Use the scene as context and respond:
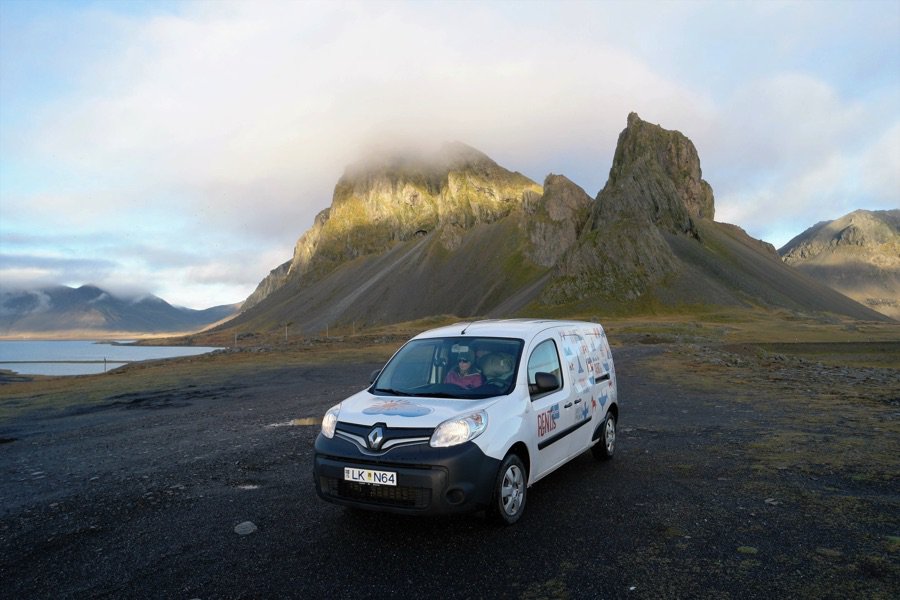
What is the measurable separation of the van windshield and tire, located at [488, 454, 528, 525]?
0.84 meters

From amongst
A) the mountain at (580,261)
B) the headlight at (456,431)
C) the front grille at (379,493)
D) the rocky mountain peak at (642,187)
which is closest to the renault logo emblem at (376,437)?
the front grille at (379,493)

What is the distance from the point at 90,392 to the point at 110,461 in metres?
15.5

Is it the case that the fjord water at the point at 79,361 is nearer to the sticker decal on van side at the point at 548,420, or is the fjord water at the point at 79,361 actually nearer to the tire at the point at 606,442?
the tire at the point at 606,442

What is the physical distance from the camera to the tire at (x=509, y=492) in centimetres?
614

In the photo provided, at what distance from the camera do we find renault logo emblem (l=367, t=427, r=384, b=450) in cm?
607

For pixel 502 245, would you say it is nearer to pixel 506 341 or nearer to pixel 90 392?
pixel 90 392

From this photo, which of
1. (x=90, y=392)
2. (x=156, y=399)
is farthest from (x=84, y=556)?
(x=90, y=392)

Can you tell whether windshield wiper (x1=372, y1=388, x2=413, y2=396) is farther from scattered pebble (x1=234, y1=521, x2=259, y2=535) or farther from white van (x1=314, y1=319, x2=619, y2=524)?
scattered pebble (x1=234, y1=521, x2=259, y2=535)

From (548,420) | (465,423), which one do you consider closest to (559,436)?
(548,420)

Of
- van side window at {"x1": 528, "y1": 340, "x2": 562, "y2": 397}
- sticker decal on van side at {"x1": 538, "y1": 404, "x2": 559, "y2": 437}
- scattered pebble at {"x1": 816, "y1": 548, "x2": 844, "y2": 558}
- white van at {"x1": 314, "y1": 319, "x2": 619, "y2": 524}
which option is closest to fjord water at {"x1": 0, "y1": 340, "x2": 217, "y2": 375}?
white van at {"x1": 314, "y1": 319, "x2": 619, "y2": 524}

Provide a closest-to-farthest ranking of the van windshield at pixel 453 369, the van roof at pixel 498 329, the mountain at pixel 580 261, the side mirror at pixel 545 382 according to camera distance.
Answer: the side mirror at pixel 545 382 < the van windshield at pixel 453 369 < the van roof at pixel 498 329 < the mountain at pixel 580 261

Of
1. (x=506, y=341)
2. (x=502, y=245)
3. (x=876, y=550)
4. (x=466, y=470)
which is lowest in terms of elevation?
(x=876, y=550)

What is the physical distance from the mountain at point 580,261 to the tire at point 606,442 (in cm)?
9322

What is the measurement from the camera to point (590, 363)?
905 centimetres
